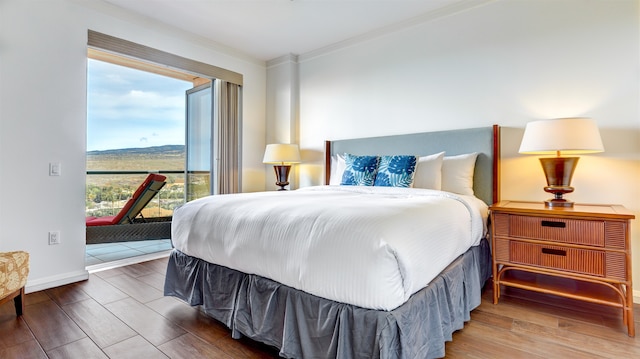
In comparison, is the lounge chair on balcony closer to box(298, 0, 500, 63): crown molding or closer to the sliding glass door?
the sliding glass door

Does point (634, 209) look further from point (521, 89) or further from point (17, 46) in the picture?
point (17, 46)

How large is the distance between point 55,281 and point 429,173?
3.33 metres

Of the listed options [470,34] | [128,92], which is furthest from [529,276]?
[128,92]

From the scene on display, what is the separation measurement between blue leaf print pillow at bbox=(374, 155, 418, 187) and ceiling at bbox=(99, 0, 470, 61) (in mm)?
1535

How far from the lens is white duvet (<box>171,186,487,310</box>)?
1269mm

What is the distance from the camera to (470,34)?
3.04 meters

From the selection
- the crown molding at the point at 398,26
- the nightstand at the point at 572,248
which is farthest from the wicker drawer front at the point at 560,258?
the crown molding at the point at 398,26

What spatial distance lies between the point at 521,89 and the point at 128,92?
5851 millimetres

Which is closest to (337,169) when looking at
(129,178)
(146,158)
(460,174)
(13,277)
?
(460,174)

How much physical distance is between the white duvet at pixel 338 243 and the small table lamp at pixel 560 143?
29.4 inches

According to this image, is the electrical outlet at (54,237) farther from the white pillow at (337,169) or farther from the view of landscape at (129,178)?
the white pillow at (337,169)

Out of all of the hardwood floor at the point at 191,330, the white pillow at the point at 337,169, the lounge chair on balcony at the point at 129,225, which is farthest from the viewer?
the lounge chair on balcony at the point at 129,225

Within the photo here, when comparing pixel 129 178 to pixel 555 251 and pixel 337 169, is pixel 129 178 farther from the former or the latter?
pixel 555 251

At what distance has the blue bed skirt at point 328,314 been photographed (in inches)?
50.4
